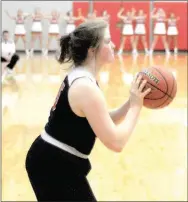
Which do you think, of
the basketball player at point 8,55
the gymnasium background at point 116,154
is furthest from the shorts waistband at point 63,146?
the basketball player at point 8,55

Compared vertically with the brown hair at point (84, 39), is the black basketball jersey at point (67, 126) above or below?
below

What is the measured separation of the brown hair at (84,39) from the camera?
6.16 feet

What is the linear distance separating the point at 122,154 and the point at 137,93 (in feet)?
8.80

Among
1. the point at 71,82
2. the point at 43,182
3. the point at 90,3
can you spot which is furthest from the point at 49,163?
the point at 90,3

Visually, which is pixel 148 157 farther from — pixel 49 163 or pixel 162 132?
pixel 49 163

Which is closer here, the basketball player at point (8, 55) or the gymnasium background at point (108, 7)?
the basketball player at point (8, 55)

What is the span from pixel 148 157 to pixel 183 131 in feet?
3.59

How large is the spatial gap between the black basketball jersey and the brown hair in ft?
0.33

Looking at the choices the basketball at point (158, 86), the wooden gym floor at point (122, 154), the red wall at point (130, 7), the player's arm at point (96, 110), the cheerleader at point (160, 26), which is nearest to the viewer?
the player's arm at point (96, 110)

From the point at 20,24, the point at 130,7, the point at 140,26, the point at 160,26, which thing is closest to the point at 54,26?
the point at 20,24

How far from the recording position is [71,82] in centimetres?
182

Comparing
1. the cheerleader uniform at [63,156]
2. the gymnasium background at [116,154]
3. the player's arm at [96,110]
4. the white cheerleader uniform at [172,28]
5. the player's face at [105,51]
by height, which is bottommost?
the gymnasium background at [116,154]

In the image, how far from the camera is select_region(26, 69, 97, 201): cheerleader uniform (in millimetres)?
1857

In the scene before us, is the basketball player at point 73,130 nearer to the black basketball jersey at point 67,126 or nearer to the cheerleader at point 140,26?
the black basketball jersey at point 67,126
